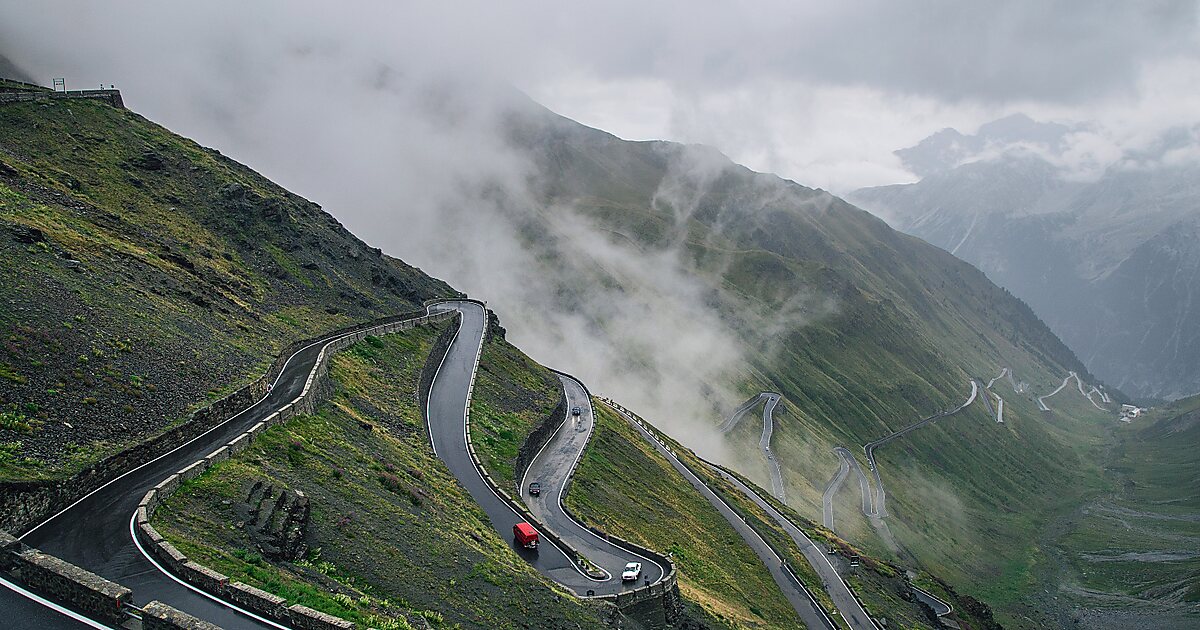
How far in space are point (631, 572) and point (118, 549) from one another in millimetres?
23424

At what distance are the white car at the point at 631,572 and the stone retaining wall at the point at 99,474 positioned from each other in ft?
73.6

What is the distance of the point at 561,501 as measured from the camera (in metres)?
48.5

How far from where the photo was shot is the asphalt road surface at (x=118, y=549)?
17000 millimetres

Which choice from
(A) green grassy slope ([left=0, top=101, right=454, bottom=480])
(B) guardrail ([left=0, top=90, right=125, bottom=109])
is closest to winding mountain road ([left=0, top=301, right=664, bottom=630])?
→ (A) green grassy slope ([left=0, top=101, right=454, bottom=480])

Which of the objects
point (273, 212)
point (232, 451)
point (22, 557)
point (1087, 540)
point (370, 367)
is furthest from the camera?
point (1087, 540)

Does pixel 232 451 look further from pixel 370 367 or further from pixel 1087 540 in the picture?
pixel 1087 540

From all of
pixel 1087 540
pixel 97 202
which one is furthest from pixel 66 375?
pixel 1087 540

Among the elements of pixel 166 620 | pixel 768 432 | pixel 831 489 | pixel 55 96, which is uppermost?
pixel 768 432

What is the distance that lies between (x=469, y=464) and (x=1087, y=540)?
652 feet

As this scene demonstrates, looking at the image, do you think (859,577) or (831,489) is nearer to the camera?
(859,577)

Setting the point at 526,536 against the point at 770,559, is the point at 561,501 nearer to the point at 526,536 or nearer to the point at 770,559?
the point at 526,536

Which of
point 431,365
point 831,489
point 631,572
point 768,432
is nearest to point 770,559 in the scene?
point 431,365

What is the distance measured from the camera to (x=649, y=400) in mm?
188250

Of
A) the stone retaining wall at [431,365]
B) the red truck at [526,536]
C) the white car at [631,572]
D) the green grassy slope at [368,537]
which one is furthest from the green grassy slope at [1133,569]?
the green grassy slope at [368,537]
